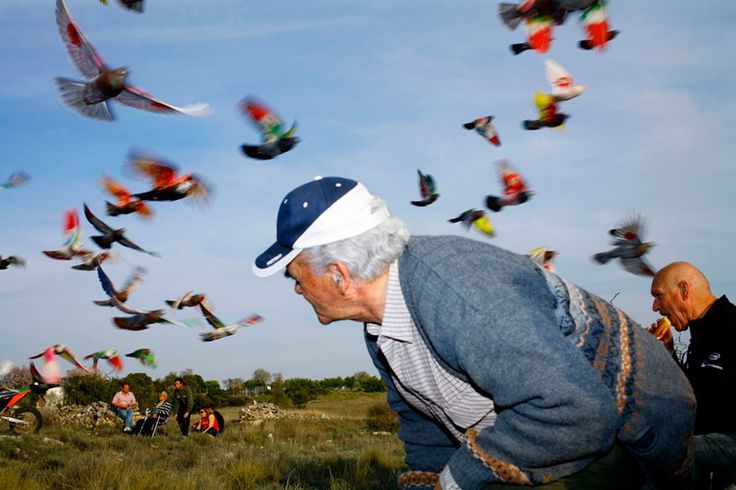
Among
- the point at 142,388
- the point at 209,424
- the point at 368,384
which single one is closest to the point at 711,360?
the point at 209,424

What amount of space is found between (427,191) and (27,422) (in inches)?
522

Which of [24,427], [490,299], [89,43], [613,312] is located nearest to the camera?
[490,299]

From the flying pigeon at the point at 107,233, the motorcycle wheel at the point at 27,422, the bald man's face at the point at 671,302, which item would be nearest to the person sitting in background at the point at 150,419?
the motorcycle wheel at the point at 27,422

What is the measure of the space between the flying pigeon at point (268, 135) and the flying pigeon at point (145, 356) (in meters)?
3.53

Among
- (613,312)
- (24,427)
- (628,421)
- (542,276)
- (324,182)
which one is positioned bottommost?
(24,427)

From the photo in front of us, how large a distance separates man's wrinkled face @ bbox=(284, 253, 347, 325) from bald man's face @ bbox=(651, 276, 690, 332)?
11.9ft

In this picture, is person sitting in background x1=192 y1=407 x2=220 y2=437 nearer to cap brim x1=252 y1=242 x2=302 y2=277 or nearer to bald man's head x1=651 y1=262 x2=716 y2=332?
bald man's head x1=651 y1=262 x2=716 y2=332

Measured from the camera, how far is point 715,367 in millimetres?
4992

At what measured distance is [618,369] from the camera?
8.40 ft

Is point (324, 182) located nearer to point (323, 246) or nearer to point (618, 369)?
point (323, 246)

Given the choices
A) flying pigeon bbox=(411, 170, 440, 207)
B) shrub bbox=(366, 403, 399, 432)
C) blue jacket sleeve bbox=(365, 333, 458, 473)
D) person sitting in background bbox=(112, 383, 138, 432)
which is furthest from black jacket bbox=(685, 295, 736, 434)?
shrub bbox=(366, 403, 399, 432)

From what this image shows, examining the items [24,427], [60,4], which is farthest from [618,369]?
[24,427]

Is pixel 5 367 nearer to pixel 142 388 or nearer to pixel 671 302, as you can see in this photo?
pixel 671 302

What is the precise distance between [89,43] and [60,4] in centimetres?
53
